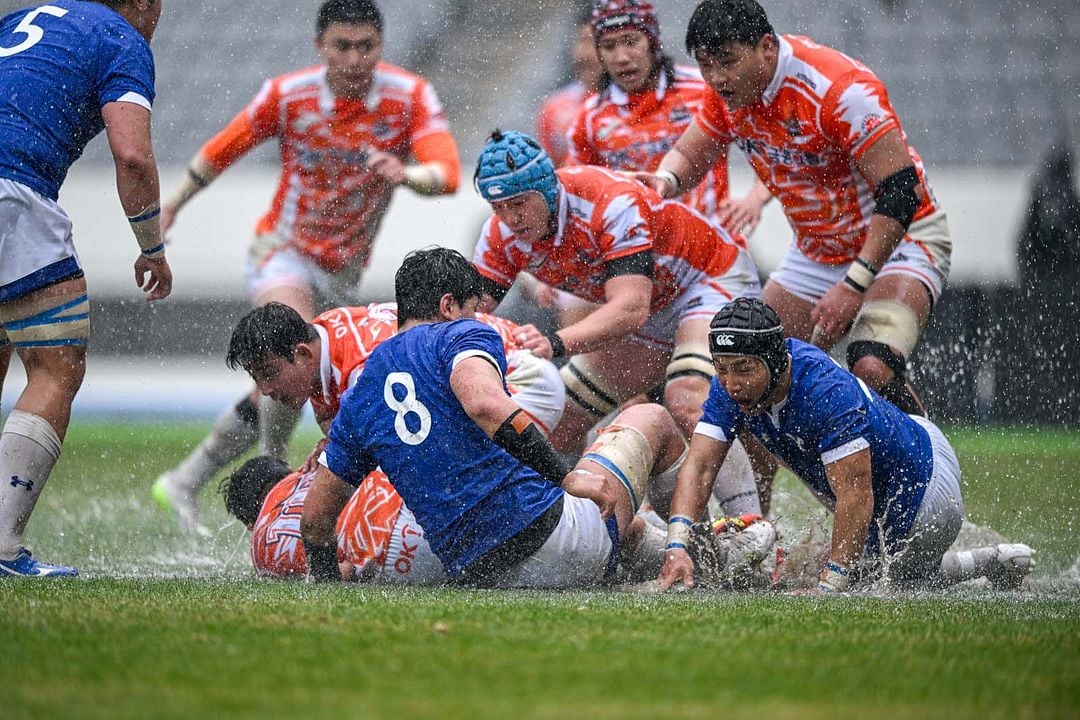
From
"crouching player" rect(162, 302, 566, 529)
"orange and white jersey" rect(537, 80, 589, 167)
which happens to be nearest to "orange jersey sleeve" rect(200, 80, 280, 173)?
"orange and white jersey" rect(537, 80, 589, 167)

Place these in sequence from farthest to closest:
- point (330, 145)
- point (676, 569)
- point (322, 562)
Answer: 1. point (330, 145)
2. point (322, 562)
3. point (676, 569)

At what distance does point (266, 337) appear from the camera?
17.0 ft

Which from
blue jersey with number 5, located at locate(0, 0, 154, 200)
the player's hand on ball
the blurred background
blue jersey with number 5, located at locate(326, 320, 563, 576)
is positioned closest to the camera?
blue jersey with number 5, located at locate(326, 320, 563, 576)

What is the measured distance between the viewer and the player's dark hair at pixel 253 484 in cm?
577

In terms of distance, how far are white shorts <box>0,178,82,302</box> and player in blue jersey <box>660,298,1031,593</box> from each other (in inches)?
92.9

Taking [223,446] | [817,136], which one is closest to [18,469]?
[223,446]

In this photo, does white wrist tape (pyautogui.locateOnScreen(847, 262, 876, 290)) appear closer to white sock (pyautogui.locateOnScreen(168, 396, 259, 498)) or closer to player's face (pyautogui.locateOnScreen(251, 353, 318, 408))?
player's face (pyautogui.locateOnScreen(251, 353, 318, 408))

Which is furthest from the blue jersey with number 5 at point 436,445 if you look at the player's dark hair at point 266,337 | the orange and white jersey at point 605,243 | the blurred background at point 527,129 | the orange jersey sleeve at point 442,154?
the blurred background at point 527,129

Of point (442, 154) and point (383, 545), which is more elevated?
point (442, 154)

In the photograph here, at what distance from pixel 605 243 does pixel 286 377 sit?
1537 mm

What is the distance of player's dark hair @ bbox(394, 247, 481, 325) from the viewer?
15.3 feet

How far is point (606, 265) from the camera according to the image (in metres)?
6.11

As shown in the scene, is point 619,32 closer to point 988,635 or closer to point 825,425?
point 825,425

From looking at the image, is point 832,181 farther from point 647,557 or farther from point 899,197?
point 647,557
